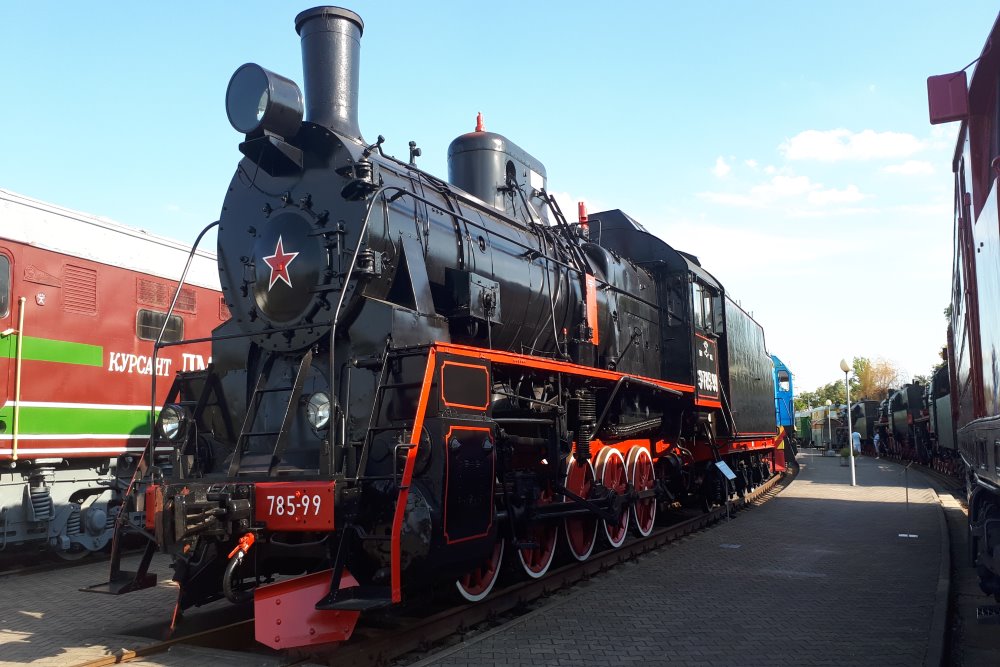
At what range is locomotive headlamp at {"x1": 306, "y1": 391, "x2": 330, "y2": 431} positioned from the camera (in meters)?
5.10

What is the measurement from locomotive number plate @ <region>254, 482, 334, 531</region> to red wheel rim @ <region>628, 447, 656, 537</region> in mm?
4767

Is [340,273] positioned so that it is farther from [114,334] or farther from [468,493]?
[114,334]

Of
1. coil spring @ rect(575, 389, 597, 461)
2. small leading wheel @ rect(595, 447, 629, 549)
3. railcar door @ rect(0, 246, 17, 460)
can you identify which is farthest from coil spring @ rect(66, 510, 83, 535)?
small leading wheel @ rect(595, 447, 629, 549)

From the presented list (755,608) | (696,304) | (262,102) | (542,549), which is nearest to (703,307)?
(696,304)

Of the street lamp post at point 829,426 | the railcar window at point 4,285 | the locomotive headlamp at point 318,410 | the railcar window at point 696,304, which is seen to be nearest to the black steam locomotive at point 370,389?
the locomotive headlamp at point 318,410

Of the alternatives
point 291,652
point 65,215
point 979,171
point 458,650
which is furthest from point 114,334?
point 979,171

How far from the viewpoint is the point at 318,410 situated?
516 centimetres

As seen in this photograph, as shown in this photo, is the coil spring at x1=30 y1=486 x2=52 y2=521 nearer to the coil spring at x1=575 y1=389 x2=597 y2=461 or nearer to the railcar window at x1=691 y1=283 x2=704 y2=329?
the coil spring at x1=575 y1=389 x2=597 y2=461

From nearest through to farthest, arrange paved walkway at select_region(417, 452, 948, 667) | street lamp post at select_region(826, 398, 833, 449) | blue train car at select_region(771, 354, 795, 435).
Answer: paved walkway at select_region(417, 452, 948, 667)
blue train car at select_region(771, 354, 795, 435)
street lamp post at select_region(826, 398, 833, 449)

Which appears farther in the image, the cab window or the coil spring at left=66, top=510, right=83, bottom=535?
the cab window

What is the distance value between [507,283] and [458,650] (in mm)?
3249

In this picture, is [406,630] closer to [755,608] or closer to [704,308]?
[755,608]

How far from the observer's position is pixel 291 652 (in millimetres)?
4793

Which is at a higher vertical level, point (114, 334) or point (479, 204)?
point (479, 204)
